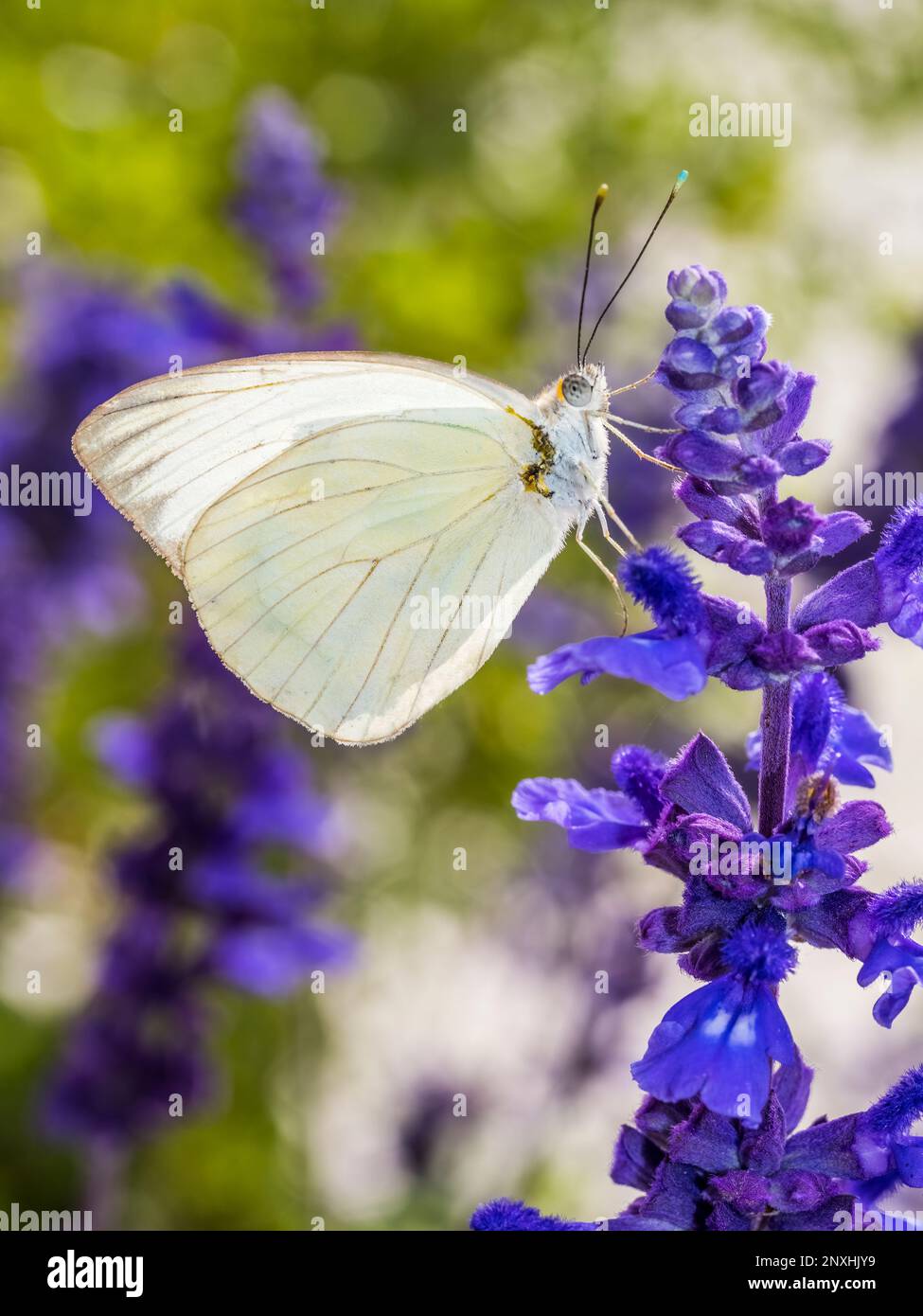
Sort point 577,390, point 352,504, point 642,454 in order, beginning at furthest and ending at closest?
point 352,504 < point 577,390 < point 642,454

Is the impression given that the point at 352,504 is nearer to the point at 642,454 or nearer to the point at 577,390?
the point at 577,390

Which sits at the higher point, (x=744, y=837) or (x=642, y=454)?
(x=642, y=454)

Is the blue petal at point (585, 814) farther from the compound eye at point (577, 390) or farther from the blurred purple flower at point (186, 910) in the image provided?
the blurred purple flower at point (186, 910)

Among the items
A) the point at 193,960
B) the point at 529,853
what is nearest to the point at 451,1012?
the point at 529,853

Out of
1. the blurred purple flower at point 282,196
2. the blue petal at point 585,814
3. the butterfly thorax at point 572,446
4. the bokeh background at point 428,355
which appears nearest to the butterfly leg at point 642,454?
the butterfly thorax at point 572,446

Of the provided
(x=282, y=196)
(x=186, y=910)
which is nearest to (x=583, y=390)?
(x=282, y=196)

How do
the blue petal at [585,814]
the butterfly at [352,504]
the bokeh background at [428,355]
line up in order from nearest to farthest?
the blue petal at [585,814]
the butterfly at [352,504]
the bokeh background at [428,355]

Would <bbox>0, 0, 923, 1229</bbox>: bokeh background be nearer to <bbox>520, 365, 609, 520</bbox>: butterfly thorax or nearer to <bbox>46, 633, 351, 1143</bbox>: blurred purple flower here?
<bbox>46, 633, 351, 1143</bbox>: blurred purple flower
